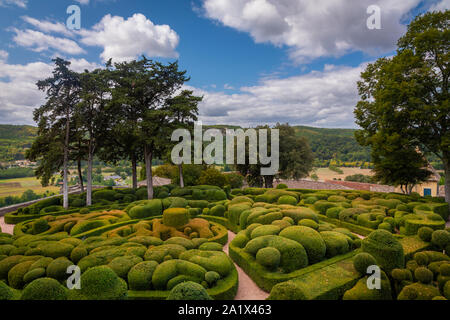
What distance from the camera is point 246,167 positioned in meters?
31.2

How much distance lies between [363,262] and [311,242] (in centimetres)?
177

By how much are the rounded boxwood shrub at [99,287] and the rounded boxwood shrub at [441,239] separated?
11.6 meters

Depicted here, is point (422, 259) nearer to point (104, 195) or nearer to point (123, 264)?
point (123, 264)

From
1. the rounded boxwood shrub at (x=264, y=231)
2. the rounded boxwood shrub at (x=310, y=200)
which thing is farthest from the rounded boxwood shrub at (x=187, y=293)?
the rounded boxwood shrub at (x=310, y=200)

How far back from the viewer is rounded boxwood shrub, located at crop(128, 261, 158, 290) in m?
6.60

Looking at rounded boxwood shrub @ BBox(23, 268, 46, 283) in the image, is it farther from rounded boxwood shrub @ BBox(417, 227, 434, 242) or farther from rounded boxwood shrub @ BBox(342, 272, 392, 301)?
rounded boxwood shrub @ BBox(417, 227, 434, 242)

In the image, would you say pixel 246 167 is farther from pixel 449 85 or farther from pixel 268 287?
pixel 268 287

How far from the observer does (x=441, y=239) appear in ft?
28.4

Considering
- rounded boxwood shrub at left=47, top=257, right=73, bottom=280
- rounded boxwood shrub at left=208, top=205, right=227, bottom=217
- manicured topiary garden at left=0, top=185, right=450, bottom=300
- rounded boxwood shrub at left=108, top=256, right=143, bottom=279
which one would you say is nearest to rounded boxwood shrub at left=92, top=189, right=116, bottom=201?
manicured topiary garden at left=0, top=185, right=450, bottom=300

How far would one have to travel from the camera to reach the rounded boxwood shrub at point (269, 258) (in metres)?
7.56

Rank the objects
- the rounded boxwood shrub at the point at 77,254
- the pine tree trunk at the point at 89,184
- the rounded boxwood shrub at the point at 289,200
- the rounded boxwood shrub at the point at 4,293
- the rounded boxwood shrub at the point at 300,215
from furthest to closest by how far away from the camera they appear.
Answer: the pine tree trunk at the point at 89,184 < the rounded boxwood shrub at the point at 289,200 < the rounded boxwood shrub at the point at 300,215 < the rounded boxwood shrub at the point at 77,254 < the rounded boxwood shrub at the point at 4,293

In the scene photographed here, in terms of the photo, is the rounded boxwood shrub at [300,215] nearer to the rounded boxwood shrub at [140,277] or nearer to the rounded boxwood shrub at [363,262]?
the rounded boxwood shrub at [363,262]

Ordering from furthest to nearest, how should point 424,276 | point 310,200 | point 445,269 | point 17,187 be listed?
point 17,187
point 310,200
point 445,269
point 424,276

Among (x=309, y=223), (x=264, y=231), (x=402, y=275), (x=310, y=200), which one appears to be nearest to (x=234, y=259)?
(x=264, y=231)
